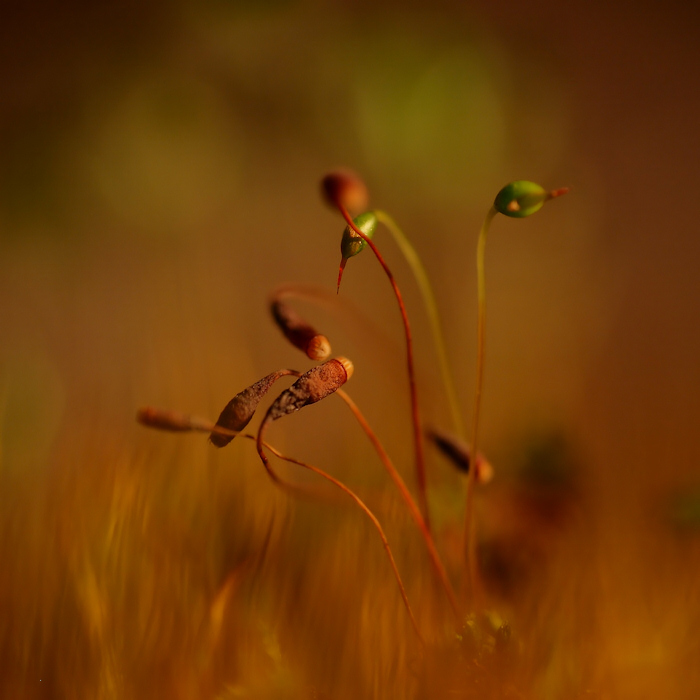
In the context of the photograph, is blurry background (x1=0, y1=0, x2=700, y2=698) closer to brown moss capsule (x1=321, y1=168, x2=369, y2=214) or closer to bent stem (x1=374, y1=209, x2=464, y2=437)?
bent stem (x1=374, y1=209, x2=464, y2=437)

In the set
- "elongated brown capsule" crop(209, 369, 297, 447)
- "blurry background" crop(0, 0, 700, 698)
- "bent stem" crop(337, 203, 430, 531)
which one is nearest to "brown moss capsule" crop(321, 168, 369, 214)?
"bent stem" crop(337, 203, 430, 531)

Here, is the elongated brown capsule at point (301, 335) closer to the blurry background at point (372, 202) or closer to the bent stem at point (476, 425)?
the bent stem at point (476, 425)

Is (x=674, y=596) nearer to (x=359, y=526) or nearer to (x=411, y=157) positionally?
(x=359, y=526)

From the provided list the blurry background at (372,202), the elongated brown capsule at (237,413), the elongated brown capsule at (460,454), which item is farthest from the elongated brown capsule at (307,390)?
the blurry background at (372,202)

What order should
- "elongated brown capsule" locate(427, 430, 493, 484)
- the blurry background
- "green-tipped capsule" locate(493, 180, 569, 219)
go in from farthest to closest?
the blurry background < "elongated brown capsule" locate(427, 430, 493, 484) < "green-tipped capsule" locate(493, 180, 569, 219)

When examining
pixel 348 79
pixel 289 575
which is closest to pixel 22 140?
pixel 348 79
